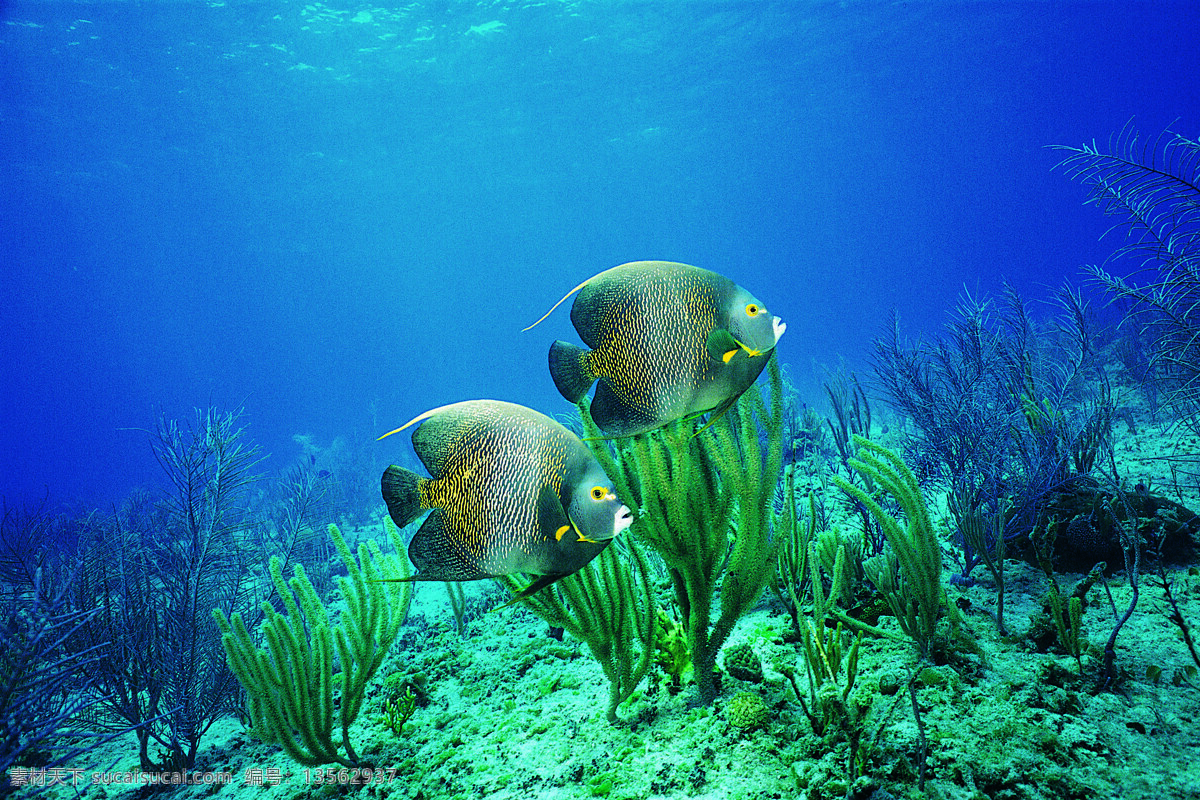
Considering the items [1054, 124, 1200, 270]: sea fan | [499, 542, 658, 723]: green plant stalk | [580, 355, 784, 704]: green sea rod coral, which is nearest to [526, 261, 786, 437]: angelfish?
[580, 355, 784, 704]: green sea rod coral

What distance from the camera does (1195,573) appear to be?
2926 mm

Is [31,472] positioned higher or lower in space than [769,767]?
higher

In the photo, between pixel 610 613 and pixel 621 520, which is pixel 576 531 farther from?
pixel 610 613

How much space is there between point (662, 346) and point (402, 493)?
676mm

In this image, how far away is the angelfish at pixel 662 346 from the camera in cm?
117

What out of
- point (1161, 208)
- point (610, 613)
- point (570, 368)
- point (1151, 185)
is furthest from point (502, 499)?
point (1161, 208)

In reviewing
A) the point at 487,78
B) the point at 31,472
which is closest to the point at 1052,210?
the point at 487,78

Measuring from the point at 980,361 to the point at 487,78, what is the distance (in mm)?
46024

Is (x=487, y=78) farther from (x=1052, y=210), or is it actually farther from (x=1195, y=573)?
(x=1052, y=210)

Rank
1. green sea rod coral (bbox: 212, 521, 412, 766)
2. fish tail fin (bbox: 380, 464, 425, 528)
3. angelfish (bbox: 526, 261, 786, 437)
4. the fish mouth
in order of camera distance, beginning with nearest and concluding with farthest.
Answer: the fish mouth → fish tail fin (bbox: 380, 464, 425, 528) → angelfish (bbox: 526, 261, 786, 437) → green sea rod coral (bbox: 212, 521, 412, 766)

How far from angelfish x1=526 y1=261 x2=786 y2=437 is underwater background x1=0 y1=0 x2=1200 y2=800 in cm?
72

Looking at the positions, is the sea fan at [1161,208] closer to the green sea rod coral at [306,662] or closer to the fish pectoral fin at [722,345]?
the fish pectoral fin at [722,345]

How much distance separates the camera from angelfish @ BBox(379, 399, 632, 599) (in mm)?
991

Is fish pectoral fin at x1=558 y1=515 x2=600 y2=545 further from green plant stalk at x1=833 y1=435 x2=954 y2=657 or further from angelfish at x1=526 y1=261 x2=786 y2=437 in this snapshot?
green plant stalk at x1=833 y1=435 x2=954 y2=657
